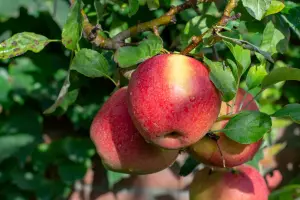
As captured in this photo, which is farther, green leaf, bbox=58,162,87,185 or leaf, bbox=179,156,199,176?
green leaf, bbox=58,162,87,185

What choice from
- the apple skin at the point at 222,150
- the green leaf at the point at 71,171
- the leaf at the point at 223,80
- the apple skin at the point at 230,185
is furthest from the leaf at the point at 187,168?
the green leaf at the point at 71,171

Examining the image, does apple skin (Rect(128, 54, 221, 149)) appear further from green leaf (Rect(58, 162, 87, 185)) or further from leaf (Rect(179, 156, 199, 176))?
green leaf (Rect(58, 162, 87, 185))

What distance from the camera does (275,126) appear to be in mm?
1394

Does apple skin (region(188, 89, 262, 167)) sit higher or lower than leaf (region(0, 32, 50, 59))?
lower

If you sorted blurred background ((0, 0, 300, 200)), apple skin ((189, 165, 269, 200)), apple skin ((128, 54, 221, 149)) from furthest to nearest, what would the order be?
blurred background ((0, 0, 300, 200)), apple skin ((189, 165, 269, 200)), apple skin ((128, 54, 221, 149))

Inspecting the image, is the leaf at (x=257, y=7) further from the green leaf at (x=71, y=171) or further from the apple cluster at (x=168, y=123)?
the green leaf at (x=71, y=171)

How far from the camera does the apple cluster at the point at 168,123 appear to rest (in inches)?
25.2

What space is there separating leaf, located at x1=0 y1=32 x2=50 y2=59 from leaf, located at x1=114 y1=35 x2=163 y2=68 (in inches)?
4.5

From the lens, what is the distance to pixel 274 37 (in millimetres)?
824

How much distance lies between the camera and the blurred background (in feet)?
4.01

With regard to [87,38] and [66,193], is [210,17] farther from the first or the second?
[66,193]

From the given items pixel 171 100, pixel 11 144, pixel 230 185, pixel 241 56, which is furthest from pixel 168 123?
pixel 11 144

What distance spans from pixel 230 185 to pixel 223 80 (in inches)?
9.9

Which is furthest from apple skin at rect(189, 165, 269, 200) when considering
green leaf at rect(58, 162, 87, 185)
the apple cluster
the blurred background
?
green leaf at rect(58, 162, 87, 185)
